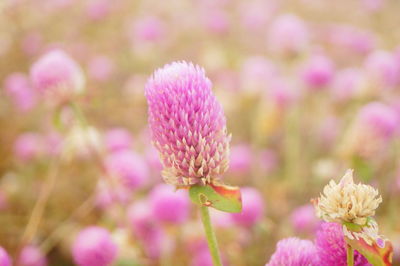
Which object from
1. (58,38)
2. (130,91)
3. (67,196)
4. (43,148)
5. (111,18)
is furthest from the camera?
(111,18)

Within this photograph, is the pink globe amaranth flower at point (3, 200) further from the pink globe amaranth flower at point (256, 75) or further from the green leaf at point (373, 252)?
the green leaf at point (373, 252)

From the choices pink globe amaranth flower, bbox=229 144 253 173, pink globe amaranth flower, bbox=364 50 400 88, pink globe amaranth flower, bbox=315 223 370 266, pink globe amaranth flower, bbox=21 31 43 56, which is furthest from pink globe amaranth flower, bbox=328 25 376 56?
pink globe amaranth flower, bbox=315 223 370 266

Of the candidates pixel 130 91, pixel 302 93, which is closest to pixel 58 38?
pixel 130 91

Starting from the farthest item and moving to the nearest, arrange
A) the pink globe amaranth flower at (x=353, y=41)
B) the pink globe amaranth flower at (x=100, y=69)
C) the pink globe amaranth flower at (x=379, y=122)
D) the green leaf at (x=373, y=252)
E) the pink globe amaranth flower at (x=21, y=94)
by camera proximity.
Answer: the pink globe amaranth flower at (x=100, y=69)
the pink globe amaranth flower at (x=353, y=41)
the pink globe amaranth flower at (x=21, y=94)
the pink globe amaranth flower at (x=379, y=122)
the green leaf at (x=373, y=252)

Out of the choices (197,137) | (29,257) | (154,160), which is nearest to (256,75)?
(154,160)

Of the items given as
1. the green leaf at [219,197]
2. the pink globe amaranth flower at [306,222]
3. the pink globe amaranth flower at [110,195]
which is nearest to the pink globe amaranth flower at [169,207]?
the pink globe amaranth flower at [110,195]

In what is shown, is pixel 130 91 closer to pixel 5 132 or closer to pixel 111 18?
pixel 5 132
